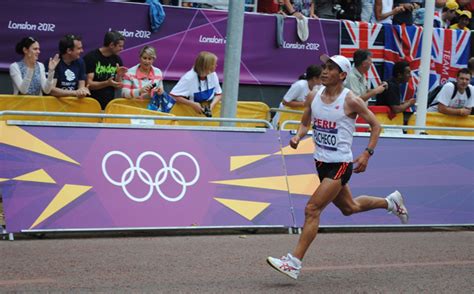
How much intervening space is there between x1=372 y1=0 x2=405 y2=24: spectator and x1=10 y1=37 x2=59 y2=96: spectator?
7129mm

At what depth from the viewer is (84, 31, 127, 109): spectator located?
13.5 metres

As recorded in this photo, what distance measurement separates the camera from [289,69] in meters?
17.1

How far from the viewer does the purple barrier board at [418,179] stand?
488 inches

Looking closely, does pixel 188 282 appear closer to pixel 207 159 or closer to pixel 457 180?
pixel 207 159

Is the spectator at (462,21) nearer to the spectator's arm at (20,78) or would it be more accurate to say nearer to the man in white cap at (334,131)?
the spectator's arm at (20,78)

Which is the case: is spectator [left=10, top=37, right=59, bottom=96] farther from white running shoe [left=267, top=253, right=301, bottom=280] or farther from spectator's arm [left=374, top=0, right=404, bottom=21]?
spectator's arm [left=374, top=0, right=404, bottom=21]

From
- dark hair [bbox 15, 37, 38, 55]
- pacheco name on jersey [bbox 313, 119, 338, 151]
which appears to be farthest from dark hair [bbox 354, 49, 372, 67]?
pacheco name on jersey [bbox 313, 119, 338, 151]

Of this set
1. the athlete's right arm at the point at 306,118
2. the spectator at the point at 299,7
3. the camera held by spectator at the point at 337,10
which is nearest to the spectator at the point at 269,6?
the spectator at the point at 299,7

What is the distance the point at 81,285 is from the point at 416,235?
18.9ft

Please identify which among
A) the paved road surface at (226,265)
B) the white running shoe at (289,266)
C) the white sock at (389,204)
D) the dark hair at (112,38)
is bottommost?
the paved road surface at (226,265)

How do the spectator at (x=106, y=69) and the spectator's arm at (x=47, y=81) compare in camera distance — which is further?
the spectator at (x=106, y=69)

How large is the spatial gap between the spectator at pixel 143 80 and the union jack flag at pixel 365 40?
16.5 ft

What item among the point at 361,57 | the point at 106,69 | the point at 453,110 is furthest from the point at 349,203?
the point at 453,110

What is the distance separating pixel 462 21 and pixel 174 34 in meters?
6.56
